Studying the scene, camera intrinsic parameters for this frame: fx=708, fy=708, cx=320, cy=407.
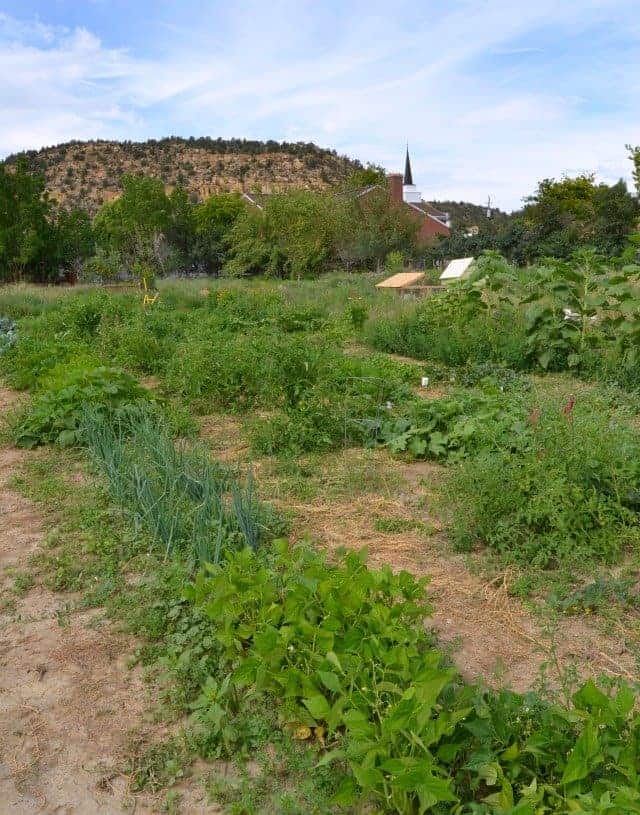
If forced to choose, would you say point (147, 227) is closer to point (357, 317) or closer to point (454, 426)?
point (357, 317)

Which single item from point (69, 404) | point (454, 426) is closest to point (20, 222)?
point (69, 404)

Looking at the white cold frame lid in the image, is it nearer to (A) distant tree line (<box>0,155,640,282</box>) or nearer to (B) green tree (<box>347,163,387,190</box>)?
(A) distant tree line (<box>0,155,640,282</box>)

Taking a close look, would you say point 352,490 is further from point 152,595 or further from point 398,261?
point 398,261

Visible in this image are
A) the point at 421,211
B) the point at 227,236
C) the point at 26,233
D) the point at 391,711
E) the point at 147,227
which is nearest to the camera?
the point at 391,711

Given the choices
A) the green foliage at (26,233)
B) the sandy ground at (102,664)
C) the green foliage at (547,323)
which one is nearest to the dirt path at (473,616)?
the sandy ground at (102,664)

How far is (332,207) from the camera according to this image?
97.1 feet

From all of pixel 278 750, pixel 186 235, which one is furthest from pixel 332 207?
pixel 278 750

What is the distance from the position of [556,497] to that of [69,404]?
3678 mm

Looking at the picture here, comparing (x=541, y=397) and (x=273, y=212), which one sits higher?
(x=273, y=212)

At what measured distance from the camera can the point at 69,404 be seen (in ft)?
17.7

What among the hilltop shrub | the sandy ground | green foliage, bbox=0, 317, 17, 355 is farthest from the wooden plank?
the sandy ground

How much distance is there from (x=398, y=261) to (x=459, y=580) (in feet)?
71.0

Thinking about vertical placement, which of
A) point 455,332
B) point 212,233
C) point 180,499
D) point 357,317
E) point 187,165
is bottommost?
point 180,499

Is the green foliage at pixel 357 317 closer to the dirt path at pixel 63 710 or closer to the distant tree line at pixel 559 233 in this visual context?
the dirt path at pixel 63 710
